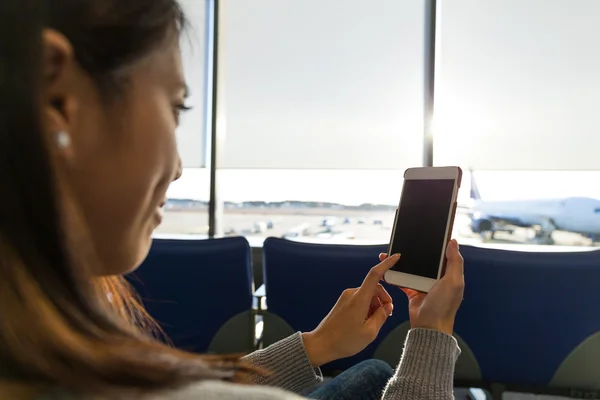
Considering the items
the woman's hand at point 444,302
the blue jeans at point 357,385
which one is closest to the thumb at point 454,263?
the woman's hand at point 444,302

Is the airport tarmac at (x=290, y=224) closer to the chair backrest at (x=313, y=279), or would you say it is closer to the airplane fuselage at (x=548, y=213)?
the airplane fuselage at (x=548, y=213)

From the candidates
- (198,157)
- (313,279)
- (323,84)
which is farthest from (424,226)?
(198,157)

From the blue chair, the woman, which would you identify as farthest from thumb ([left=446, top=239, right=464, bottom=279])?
the blue chair

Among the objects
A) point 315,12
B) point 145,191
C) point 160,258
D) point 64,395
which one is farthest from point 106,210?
point 315,12

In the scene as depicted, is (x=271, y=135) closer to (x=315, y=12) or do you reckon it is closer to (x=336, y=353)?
(x=315, y=12)

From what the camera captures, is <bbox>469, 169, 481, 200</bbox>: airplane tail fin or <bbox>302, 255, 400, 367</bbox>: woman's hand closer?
<bbox>302, 255, 400, 367</bbox>: woman's hand

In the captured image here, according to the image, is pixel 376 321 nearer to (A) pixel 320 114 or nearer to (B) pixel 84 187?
(B) pixel 84 187

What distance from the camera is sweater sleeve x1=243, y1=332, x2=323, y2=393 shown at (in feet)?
2.81

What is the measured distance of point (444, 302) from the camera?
0.82 meters

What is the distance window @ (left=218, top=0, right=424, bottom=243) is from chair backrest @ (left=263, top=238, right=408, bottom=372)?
134cm

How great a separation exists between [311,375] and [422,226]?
0.44 meters

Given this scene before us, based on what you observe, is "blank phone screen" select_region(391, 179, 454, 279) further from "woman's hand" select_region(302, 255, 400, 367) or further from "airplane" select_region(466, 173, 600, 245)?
"airplane" select_region(466, 173, 600, 245)

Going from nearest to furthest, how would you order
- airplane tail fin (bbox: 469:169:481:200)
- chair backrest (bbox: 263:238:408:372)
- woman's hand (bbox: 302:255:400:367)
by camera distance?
woman's hand (bbox: 302:255:400:367), chair backrest (bbox: 263:238:408:372), airplane tail fin (bbox: 469:169:481:200)

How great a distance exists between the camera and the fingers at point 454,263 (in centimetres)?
87
